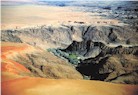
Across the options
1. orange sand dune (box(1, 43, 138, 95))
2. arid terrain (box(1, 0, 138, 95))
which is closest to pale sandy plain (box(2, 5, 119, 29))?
arid terrain (box(1, 0, 138, 95))

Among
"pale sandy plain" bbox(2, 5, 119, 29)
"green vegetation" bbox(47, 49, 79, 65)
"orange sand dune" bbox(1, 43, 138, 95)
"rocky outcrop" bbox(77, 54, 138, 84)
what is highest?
"pale sandy plain" bbox(2, 5, 119, 29)

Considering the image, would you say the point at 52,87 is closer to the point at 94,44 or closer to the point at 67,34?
the point at 67,34

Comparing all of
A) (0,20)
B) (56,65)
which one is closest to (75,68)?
(56,65)

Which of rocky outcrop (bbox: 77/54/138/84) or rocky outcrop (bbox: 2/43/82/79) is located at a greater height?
rocky outcrop (bbox: 2/43/82/79)

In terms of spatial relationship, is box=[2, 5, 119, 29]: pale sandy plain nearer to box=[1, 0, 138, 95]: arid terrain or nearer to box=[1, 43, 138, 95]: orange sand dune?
box=[1, 0, 138, 95]: arid terrain

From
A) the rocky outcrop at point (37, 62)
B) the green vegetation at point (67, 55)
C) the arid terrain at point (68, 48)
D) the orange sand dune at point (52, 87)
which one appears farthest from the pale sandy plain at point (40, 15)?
the orange sand dune at point (52, 87)

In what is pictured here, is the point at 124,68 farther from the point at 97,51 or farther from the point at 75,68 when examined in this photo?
the point at 97,51

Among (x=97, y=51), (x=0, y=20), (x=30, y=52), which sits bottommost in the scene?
(x=97, y=51)
